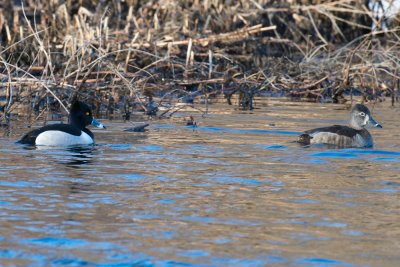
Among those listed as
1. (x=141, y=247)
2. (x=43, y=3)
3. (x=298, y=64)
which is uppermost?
(x=43, y=3)

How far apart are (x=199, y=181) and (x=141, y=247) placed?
102 inches

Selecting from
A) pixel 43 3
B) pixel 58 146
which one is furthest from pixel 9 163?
pixel 43 3

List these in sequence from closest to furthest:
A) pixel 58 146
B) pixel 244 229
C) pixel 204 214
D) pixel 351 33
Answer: pixel 244 229 → pixel 204 214 → pixel 58 146 → pixel 351 33

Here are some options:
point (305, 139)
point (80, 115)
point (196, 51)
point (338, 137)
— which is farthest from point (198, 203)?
point (196, 51)

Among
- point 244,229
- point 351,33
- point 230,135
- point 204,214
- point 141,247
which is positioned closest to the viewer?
point 141,247

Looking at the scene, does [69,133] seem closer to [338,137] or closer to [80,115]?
[80,115]

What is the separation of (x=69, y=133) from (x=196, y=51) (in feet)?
24.3

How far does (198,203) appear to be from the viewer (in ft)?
25.9

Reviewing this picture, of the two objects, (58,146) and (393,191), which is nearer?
(393,191)

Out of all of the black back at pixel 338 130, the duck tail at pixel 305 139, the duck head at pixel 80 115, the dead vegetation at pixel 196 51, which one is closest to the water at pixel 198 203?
the duck tail at pixel 305 139

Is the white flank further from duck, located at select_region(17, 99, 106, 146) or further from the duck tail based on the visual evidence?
the duck tail

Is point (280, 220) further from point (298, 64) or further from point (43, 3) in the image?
point (43, 3)

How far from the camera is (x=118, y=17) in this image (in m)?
19.8

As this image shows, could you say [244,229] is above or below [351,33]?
below
